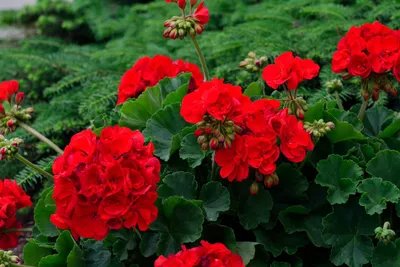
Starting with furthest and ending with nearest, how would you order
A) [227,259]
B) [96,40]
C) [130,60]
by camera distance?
[96,40], [130,60], [227,259]

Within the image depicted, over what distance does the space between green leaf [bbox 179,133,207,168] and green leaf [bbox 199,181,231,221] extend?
0.06 metres

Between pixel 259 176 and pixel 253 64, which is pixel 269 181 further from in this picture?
pixel 253 64

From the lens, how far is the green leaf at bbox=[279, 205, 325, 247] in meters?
1.56

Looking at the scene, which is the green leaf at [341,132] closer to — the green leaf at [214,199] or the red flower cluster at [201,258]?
the green leaf at [214,199]

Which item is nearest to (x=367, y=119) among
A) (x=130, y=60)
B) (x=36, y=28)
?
(x=130, y=60)

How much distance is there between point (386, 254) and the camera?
1501 mm

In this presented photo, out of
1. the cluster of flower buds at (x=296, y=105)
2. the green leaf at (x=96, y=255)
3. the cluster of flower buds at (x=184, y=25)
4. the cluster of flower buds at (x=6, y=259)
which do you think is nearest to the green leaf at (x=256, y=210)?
the cluster of flower buds at (x=296, y=105)

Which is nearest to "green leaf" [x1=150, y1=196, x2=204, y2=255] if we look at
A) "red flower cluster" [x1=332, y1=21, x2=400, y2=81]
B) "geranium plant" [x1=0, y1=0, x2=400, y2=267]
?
"geranium plant" [x1=0, y1=0, x2=400, y2=267]

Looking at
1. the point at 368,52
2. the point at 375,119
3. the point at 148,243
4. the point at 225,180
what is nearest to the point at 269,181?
the point at 225,180

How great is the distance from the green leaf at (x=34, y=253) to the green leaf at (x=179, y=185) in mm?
360

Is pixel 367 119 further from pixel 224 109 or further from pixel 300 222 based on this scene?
pixel 224 109

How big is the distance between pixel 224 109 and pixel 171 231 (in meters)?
0.33

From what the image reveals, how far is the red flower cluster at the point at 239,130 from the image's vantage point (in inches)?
55.1

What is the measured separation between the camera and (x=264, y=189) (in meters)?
1.60
